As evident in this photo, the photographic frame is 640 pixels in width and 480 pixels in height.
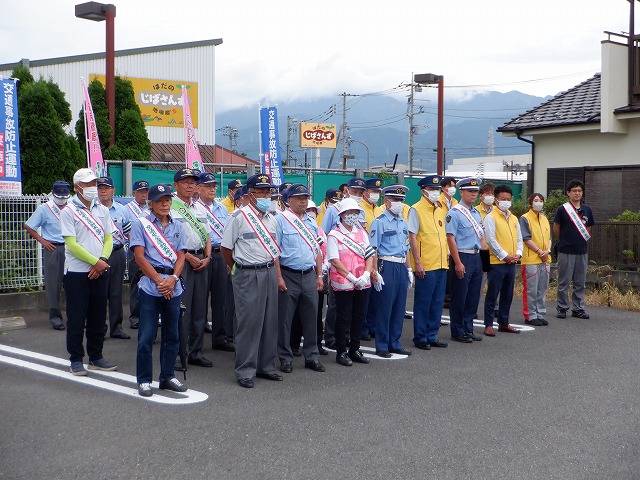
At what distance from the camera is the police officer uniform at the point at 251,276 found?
23.1ft

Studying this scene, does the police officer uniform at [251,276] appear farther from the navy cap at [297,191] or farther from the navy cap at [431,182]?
the navy cap at [431,182]

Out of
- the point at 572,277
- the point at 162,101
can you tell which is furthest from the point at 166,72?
the point at 572,277

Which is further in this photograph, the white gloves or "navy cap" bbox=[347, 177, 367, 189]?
"navy cap" bbox=[347, 177, 367, 189]

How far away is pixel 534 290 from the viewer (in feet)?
35.3

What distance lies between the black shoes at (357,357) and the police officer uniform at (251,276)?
1.18 m

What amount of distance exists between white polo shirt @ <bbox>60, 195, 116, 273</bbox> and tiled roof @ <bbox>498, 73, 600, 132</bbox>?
43.1 feet

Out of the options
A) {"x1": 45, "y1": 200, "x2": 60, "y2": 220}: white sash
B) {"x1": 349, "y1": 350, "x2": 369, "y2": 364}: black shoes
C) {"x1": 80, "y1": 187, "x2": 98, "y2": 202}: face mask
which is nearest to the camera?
{"x1": 80, "y1": 187, "x2": 98, "y2": 202}: face mask

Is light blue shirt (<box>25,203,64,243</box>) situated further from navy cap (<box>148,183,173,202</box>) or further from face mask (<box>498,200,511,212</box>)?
face mask (<box>498,200,511,212</box>)

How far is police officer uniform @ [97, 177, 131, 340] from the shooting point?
367 inches

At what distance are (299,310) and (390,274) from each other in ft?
4.18

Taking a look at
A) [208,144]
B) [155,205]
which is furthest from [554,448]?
[208,144]

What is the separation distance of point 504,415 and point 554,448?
0.81 metres

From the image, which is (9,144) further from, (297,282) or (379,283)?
(379,283)

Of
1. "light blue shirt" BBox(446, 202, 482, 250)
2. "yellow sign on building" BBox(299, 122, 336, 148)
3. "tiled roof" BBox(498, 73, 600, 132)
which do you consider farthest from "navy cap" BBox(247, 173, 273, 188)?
"yellow sign on building" BBox(299, 122, 336, 148)
